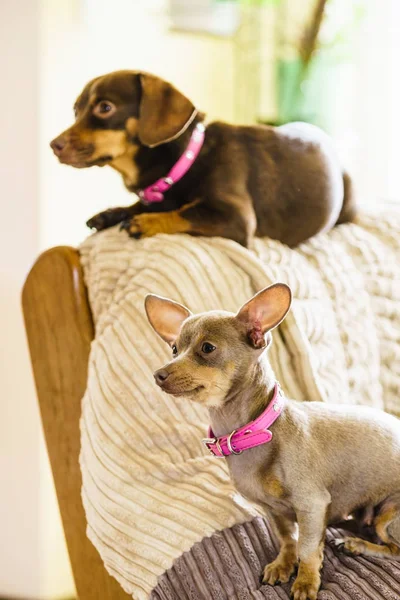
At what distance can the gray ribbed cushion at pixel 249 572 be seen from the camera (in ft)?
3.03

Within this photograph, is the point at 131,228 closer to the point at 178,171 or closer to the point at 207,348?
the point at 178,171

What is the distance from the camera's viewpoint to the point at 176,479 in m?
1.17

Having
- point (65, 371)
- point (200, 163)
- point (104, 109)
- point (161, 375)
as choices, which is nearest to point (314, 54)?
point (200, 163)

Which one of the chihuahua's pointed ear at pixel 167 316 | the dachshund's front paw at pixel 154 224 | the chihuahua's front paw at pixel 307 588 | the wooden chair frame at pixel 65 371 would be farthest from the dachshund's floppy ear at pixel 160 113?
the chihuahua's front paw at pixel 307 588

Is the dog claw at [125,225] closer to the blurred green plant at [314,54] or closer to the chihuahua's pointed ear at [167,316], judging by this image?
the chihuahua's pointed ear at [167,316]

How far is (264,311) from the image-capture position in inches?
31.5

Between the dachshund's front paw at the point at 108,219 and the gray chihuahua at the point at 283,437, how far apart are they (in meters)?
0.63

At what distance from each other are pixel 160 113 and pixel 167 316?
57cm

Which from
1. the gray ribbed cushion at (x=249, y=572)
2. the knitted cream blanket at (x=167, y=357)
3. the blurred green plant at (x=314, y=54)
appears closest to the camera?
the gray ribbed cushion at (x=249, y=572)

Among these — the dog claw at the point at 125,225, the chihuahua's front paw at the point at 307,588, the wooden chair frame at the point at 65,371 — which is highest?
the dog claw at the point at 125,225

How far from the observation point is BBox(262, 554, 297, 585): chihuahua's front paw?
94 centimetres

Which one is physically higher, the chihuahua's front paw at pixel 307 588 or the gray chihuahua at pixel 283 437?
the gray chihuahua at pixel 283 437

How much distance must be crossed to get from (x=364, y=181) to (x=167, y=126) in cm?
120

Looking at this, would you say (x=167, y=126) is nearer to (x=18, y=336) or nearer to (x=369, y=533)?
(x=369, y=533)
